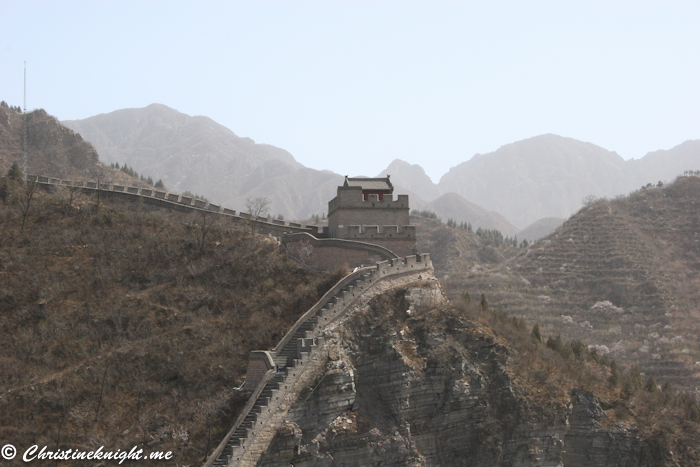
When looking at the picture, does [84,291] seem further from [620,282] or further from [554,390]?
[620,282]

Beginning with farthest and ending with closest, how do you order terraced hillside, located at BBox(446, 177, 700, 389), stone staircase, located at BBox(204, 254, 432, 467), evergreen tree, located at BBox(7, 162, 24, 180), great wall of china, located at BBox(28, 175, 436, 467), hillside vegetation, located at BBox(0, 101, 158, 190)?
hillside vegetation, located at BBox(0, 101, 158, 190)
terraced hillside, located at BBox(446, 177, 700, 389)
evergreen tree, located at BBox(7, 162, 24, 180)
great wall of china, located at BBox(28, 175, 436, 467)
stone staircase, located at BBox(204, 254, 432, 467)

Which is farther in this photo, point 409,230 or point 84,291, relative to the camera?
point 409,230

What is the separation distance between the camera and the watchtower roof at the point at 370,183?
50.0m

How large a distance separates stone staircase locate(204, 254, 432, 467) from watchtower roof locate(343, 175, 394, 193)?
8.28m

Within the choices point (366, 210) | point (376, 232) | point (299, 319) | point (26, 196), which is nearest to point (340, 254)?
point (376, 232)

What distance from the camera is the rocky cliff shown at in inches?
1399

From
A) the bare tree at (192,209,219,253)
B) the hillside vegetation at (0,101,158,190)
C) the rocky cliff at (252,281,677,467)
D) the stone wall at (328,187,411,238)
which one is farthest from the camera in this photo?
the hillside vegetation at (0,101,158,190)

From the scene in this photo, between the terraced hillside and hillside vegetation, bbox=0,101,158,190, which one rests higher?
hillside vegetation, bbox=0,101,158,190

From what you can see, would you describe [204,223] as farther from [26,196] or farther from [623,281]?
[623,281]

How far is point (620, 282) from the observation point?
103500mm

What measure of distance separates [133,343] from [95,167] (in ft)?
247

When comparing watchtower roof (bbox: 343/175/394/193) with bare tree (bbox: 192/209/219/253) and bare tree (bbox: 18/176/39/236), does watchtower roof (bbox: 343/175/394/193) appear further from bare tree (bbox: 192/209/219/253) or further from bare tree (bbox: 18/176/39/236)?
bare tree (bbox: 18/176/39/236)

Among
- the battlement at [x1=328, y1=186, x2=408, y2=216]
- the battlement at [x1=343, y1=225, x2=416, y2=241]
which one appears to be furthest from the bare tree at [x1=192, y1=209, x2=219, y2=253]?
the battlement at [x1=343, y1=225, x2=416, y2=241]

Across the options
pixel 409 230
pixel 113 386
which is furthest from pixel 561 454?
pixel 113 386
